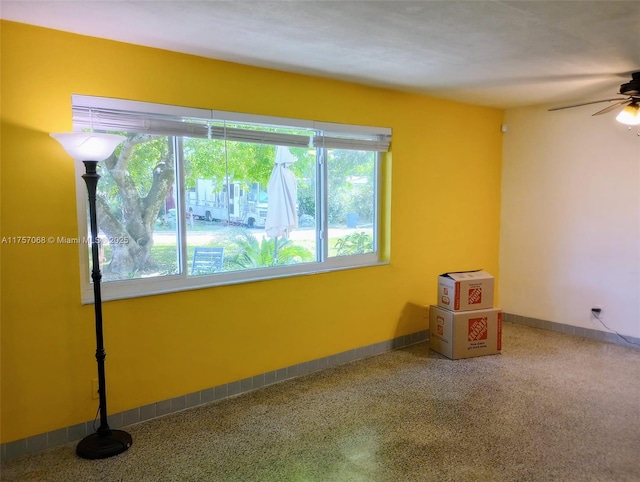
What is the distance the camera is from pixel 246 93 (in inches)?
122

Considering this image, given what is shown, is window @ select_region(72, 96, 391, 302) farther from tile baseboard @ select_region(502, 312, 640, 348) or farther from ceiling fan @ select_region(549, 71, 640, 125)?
tile baseboard @ select_region(502, 312, 640, 348)

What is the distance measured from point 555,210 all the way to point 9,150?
4.78 m

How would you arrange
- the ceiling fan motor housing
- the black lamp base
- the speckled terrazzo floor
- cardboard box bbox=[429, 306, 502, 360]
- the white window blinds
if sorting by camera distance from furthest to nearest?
cardboard box bbox=[429, 306, 502, 360] < the ceiling fan motor housing < the white window blinds < the black lamp base < the speckled terrazzo floor

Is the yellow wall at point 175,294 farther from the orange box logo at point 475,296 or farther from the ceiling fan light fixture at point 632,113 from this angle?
the ceiling fan light fixture at point 632,113

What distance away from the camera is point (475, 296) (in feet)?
12.9

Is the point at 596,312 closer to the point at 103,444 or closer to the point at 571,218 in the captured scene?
the point at 571,218

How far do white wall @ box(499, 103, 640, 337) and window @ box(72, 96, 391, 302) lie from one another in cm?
192

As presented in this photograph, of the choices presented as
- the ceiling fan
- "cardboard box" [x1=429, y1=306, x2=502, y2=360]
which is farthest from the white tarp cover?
the ceiling fan

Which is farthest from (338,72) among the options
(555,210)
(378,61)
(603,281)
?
(603,281)

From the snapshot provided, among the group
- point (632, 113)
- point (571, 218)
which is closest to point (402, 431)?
point (632, 113)

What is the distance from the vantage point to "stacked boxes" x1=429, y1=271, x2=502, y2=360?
12.6 feet

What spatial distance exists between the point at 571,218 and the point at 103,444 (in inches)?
181

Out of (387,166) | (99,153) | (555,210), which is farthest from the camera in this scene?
(555,210)

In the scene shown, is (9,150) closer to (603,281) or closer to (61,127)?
(61,127)
